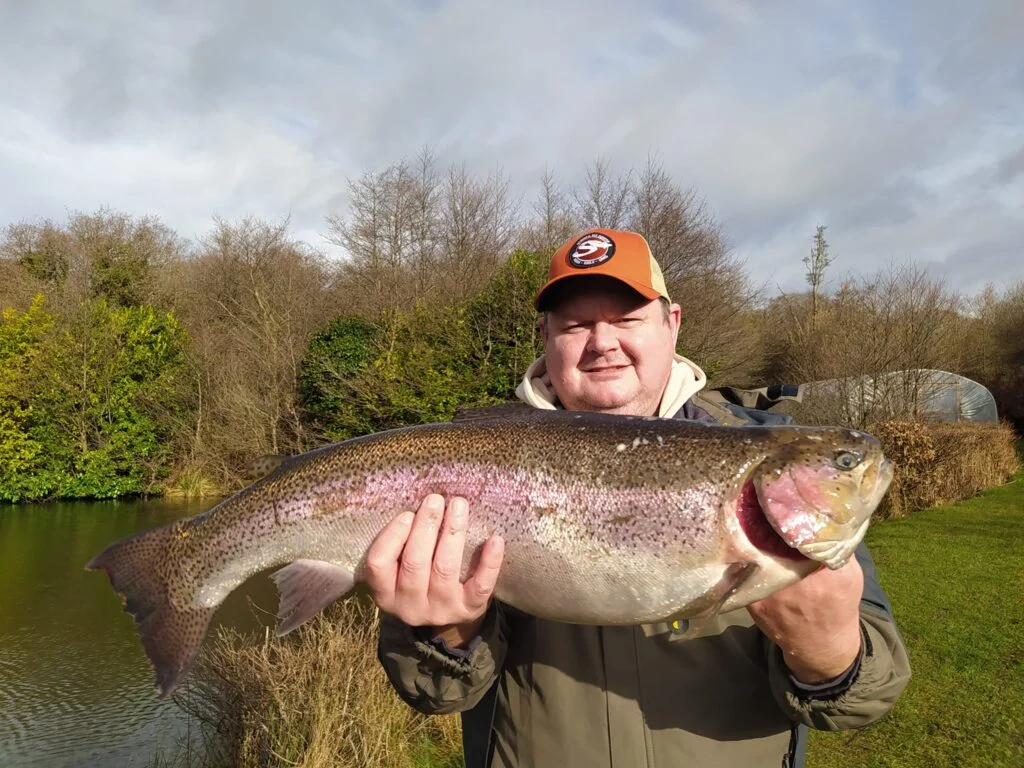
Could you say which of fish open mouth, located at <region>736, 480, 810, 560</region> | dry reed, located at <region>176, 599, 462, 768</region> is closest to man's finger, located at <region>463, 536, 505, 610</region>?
fish open mouth, located at <region>736, 480, 810, 560</region>

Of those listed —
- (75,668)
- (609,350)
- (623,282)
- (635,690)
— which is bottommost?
(75,668)

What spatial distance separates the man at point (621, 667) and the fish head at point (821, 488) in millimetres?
108

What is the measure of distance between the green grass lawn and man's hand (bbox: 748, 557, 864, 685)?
4783 millimetres

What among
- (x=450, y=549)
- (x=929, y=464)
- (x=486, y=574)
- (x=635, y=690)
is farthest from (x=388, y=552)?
(x=929, y=464)

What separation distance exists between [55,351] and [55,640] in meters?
19.1

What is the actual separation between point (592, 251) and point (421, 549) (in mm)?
1593

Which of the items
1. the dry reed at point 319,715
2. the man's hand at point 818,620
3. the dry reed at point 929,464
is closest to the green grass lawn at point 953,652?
the dry reed at point 929,464

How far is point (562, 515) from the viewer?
2.52 m

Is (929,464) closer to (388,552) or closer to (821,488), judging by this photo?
(821,488)

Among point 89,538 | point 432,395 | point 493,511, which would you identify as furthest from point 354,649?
point 89,538

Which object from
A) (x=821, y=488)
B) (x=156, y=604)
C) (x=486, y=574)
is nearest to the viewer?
(x=821, y=488)

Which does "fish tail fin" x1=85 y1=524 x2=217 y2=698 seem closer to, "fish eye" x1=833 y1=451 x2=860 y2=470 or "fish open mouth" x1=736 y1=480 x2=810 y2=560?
"fish open mouth" x1=736 y1=480 x2=810 y2=560

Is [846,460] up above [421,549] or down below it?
above

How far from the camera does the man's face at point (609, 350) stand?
3102 millimetres
